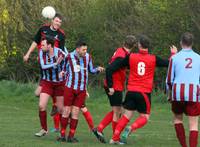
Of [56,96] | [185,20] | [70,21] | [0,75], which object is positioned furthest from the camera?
[0,75]

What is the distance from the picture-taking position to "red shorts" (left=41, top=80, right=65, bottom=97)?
14258 mm

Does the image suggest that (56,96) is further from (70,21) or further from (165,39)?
(70,21)

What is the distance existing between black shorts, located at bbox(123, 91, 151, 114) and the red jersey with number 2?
0.29 ft

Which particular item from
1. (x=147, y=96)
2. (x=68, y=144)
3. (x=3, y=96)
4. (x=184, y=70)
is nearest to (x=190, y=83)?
(x=184, y=70)

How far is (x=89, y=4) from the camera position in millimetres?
37312

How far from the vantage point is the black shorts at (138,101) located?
505 inches

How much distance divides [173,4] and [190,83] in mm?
20811

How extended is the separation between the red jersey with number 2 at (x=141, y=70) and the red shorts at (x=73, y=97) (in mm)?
1192

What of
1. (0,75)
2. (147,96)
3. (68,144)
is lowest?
(0,75)

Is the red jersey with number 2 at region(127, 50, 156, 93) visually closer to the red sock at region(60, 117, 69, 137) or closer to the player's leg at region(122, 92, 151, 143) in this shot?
the player's leg at region(122, 92, 151, 143)

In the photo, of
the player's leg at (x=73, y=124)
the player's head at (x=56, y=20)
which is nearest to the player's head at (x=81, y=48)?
the player's leg at (x=73, y=124)

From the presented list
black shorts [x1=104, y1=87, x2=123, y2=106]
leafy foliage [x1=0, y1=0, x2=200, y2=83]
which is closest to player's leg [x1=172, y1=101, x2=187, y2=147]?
black shorts [x1=104, y1=87, x2=123, y2=106]

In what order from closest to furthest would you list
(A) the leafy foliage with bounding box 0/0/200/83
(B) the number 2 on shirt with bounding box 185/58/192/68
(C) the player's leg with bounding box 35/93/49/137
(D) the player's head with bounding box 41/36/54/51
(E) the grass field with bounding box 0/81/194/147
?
(B) the number 2 on shirt with bounding box 185/58/192/68, (E) the grass field with bounding box 0/81/194/147, (D) the player's head with bounding box 41/36/54/51, (C) the player's leg with bounding box 35/93/49/137, (A) the leafy foliage with bounding box 0/0/200/83

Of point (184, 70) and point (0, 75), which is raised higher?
point (184, 70)
